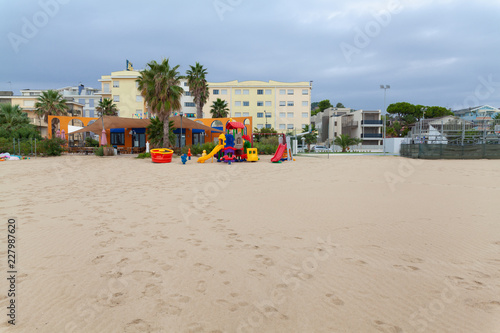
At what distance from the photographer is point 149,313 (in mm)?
2926

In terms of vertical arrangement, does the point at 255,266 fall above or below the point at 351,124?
below

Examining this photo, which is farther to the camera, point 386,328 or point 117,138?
point 117,138

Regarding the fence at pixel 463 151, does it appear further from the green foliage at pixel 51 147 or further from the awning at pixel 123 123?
the green foliage at pixel 51 147

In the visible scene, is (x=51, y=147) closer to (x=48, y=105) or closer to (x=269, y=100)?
(x=48, y=105)

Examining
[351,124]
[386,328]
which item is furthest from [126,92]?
[386,328]

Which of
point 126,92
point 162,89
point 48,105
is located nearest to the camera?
point 162,89

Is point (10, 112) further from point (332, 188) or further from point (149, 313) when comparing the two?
point (149, 313)

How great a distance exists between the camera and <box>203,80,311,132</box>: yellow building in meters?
61.6

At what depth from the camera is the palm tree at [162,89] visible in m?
26.7

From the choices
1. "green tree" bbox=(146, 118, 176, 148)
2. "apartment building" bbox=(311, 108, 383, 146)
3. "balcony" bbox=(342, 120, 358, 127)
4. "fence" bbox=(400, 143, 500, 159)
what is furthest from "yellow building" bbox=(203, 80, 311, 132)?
"fence" bbox=(400, 143, 500, 159)

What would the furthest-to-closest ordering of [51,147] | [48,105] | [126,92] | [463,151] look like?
1. [126,92]
2. [48,105]
3. [51,147]
4. [463,151]

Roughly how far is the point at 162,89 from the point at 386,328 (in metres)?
26.8

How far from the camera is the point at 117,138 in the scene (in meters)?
37.2

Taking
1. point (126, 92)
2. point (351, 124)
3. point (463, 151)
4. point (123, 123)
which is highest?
point (126, 92)
